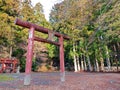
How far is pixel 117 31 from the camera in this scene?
11867 mm

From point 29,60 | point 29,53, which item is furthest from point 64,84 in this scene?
point 29,53

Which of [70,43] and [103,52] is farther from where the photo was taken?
[70,43]

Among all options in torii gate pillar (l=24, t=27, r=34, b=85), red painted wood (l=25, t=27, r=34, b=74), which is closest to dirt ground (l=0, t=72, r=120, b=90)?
torii gate pillar (l=24, t=27, r=34, b=85)

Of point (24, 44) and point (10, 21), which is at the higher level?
point (10, 21)

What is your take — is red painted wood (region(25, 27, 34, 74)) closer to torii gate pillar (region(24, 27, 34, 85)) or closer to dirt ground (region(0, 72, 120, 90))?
torii gate pillar (region(24, 27, 34, 85))

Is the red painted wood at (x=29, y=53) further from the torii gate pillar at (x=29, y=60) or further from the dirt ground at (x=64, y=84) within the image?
the dirt ground at (x=64, y=84)

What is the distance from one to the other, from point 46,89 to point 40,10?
22.2 meters

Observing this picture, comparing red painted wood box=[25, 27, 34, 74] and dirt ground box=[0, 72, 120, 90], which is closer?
dirt ground box=[0, 72, 120, 90]

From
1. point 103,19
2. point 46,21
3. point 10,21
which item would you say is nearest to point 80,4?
point 103,19

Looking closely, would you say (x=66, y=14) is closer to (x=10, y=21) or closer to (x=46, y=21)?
(x=10, y=21)

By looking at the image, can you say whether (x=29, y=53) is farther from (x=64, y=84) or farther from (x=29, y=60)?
(x=64, y=84)

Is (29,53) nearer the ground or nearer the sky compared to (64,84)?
nearer the sky

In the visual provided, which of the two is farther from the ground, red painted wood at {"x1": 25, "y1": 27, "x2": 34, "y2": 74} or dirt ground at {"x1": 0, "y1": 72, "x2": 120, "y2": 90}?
red painted wood at {"x1": 25, "y1": 27, "x2": 34, "y2": 74}

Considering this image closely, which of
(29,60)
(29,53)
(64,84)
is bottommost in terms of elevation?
(64,84)
